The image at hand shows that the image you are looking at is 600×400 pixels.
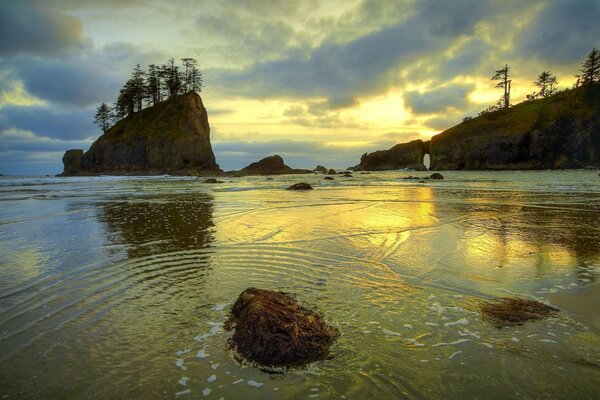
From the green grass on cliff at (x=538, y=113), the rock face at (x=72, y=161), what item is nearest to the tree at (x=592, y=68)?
the green grass on cliff at (x=538, y=113)

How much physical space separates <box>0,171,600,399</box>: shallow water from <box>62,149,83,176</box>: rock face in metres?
75.8

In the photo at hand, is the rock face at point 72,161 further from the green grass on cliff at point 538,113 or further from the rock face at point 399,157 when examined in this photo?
the green grass on cliff at point 538,113

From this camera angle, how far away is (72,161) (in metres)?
74.6

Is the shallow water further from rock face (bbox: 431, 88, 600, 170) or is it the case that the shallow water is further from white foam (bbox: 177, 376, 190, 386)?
rock face (bbox: 431, 88, 600, 170)

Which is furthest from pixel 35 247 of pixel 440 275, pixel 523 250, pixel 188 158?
pixel 188 158

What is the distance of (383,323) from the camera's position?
353 centimetres

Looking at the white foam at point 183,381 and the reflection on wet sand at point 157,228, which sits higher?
the reflection on wet sand at point 157,228

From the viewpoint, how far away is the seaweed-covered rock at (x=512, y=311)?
3.53 m

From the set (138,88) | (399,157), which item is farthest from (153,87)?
(399,157)

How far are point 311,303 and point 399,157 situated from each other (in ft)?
278

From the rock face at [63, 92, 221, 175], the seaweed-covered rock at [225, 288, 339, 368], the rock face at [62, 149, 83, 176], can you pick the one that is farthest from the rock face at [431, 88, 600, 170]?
the rock face at [62, 149, 83, 176]

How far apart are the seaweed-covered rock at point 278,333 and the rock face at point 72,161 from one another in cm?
8229

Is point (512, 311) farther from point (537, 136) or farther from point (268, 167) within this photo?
point (268, 167)

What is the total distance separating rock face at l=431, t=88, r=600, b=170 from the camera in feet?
174
